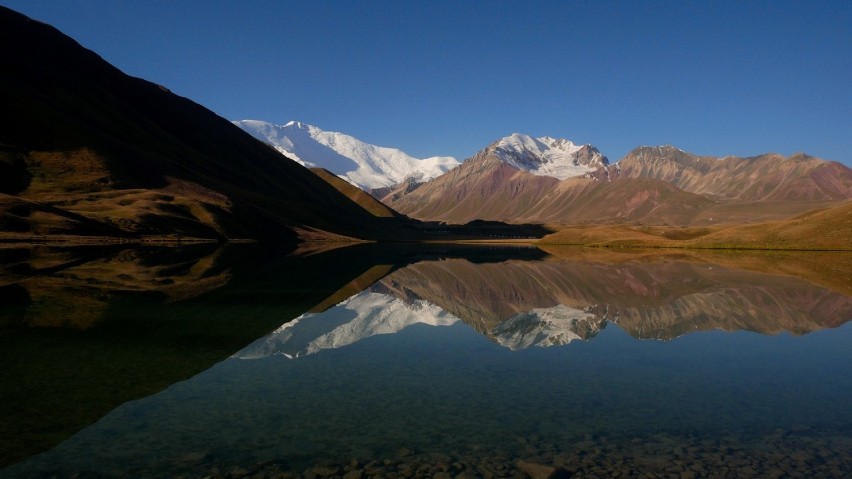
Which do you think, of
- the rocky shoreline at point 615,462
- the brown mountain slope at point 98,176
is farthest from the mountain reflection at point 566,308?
the brown mountain slope at point 98,176

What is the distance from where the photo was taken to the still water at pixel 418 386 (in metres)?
16.2

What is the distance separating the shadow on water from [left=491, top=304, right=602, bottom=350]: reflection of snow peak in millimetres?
16797

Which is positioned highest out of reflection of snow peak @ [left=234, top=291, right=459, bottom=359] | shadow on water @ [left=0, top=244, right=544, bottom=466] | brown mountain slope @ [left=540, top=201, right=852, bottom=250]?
brown mountain slope @ [left=540, top=201, right=852, bottom=250]

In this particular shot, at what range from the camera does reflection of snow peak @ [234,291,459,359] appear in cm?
3153

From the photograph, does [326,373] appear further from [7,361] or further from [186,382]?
[7,361]

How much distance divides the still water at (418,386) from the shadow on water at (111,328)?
0.53ft

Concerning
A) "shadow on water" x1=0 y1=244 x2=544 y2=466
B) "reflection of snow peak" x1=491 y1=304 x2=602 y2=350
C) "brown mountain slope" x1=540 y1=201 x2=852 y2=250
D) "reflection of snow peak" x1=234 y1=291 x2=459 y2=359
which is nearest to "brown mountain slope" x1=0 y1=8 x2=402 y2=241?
"shadow on water" x1=0 y1=244 x2=544 y2=466

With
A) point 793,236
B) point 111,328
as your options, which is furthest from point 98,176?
point 793,236

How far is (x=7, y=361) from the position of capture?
82.7 feet

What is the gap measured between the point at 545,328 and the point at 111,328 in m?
29.9

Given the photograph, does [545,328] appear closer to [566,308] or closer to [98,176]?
[566,308]

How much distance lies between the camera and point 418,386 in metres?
24.0

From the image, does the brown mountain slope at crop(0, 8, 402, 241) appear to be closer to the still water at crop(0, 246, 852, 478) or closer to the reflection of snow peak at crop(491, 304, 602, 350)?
the still water at crop(0, 246, 852, 478)

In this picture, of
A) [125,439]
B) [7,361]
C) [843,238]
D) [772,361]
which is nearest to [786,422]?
[772,361]
